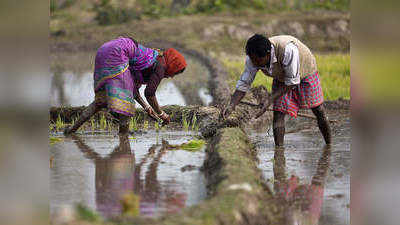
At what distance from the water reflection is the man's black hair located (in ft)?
4.07

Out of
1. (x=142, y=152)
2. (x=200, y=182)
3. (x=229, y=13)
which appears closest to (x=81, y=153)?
(x=142, y=152)

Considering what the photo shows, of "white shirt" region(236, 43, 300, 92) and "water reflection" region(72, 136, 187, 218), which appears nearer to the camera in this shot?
"water reflection" region(72, 136, 187, 218)

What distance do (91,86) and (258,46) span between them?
24.9 ft

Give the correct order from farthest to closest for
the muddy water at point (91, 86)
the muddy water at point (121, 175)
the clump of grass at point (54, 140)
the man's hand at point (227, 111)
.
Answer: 1. the muddy water at point (91, 86)
2. the clump of grass at point (54, 140)
3. the man's hand at point (227, 111)
4. the muddy water at point (121, 175)

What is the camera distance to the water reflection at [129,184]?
3.31 m

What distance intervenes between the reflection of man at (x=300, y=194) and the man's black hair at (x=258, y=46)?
3.19 feet

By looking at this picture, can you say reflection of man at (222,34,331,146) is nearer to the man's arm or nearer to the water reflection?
the man's arm

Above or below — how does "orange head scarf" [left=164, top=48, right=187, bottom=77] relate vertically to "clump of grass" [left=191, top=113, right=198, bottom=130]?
above

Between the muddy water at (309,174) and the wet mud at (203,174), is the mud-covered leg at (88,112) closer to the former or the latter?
the wet mud at (203,174)

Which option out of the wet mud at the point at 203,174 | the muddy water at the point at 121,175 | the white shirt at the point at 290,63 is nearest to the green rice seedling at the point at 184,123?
the wet mud at the point at 203,174

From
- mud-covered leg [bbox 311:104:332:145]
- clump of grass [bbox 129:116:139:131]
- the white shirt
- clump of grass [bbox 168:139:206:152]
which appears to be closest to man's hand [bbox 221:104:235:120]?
clump of grass [bbox 168:139:206:152]

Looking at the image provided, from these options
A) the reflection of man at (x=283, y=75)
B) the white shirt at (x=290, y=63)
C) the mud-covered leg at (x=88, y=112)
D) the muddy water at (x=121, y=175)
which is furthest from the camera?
the mud-covered leg at (x=88, y=112)

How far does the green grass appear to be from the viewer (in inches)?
395
